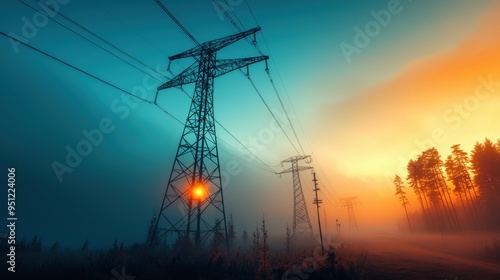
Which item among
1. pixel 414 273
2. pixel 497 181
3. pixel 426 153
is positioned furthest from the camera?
pixel 426 153

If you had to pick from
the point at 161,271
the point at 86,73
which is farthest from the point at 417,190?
the point at 86,73

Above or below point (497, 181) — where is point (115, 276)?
below

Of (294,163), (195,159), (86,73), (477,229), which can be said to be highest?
(294,163)

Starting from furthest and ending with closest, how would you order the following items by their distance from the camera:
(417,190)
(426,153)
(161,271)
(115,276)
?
(417,190), (426,153), (161,271), (115,276)

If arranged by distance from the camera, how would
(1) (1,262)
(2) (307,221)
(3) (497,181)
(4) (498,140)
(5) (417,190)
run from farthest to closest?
(5) (417,190) → (4) (498,140) → (3) (497,181) → (2) (307,221) → (1) (1,262)

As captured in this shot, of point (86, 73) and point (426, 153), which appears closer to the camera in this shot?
point (86, 73)

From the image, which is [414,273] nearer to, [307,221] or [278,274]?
[278,274]

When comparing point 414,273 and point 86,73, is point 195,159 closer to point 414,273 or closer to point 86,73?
point 86,73

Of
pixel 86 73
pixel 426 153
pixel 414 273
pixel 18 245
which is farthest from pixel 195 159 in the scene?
pixel 426 153

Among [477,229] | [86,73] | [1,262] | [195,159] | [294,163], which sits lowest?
[477,229]
